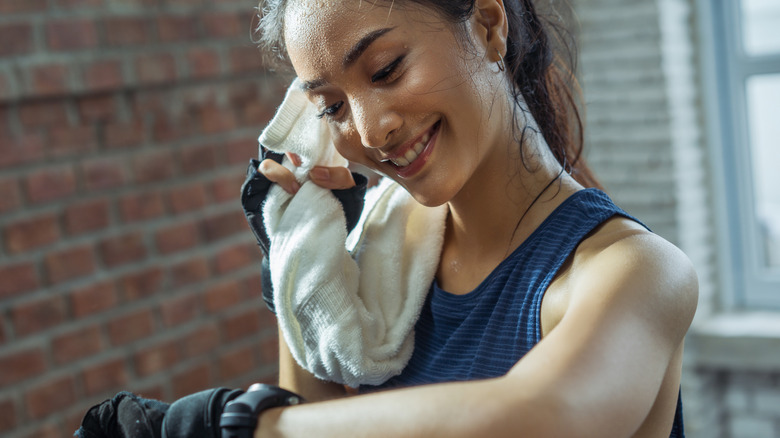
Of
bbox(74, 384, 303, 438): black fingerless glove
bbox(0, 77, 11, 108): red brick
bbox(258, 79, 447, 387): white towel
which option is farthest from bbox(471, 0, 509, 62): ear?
bbox(0, 77, 11, 108): red brick

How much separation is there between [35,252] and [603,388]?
1406 millimetres

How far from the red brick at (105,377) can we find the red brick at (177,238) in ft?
0.94

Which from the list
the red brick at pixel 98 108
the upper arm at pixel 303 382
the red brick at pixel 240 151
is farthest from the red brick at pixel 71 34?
the upper arm at pixel 303 382

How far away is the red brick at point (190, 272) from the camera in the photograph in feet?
6.68

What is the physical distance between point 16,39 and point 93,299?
58cm

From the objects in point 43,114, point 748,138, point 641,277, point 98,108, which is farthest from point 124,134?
point 748,138

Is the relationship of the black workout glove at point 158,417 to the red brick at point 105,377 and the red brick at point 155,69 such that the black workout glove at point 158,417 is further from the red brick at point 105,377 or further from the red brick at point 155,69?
the red brick at point 155,69

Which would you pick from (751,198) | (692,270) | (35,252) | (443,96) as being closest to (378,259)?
(443,96)

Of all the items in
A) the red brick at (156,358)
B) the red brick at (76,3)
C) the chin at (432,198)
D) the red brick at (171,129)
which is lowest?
the red brick at (156,358)

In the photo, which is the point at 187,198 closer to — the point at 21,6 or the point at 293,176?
the point at 21,6

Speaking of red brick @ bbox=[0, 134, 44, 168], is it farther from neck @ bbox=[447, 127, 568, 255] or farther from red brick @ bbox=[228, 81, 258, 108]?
neck @ bbox=[447, 127, 568, 255]

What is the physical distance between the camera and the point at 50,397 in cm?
177

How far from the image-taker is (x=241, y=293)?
2199mm

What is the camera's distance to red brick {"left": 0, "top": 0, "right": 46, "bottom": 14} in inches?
66.7
